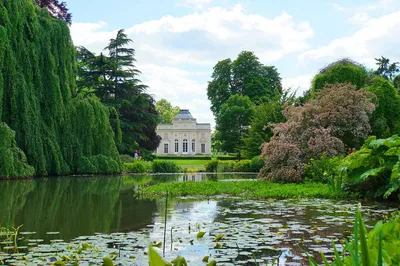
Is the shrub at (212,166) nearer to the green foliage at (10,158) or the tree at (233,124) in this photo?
the tree at (233,124)

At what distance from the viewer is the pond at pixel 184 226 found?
16.4ft

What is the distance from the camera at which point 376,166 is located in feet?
31.8

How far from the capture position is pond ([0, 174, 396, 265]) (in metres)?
5.01

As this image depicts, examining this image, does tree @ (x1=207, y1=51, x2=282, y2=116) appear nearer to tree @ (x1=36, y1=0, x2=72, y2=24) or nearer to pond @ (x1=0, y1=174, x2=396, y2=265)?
tree @ (x1=36, y1=0, x2=72, y2=24)

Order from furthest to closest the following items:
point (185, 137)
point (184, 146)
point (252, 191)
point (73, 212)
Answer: point (184, 146), point (185, 137), point (252, 191), point (73, 212)

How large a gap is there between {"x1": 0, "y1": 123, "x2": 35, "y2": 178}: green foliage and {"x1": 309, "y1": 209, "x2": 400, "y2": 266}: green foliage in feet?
54.0

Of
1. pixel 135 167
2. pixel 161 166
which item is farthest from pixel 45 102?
pixel 161 166

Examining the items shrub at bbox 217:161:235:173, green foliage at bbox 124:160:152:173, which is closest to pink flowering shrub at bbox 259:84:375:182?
green foliage at bbox 124:160:152:173

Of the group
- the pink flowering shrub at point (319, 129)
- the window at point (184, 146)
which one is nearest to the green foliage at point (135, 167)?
the pink flowering shrub at point (319, 129)

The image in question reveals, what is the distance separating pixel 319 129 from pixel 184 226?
9396 mm

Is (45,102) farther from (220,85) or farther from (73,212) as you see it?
(220,85)

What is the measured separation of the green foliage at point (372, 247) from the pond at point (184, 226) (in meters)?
1.51

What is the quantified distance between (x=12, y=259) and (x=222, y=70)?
52.8 metres

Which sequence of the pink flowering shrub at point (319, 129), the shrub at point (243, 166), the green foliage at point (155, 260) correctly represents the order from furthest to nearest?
the shrub at point (243, 166) → the pink flowering shrub at point (319, 129) → the green foliage at point (155, 260)
